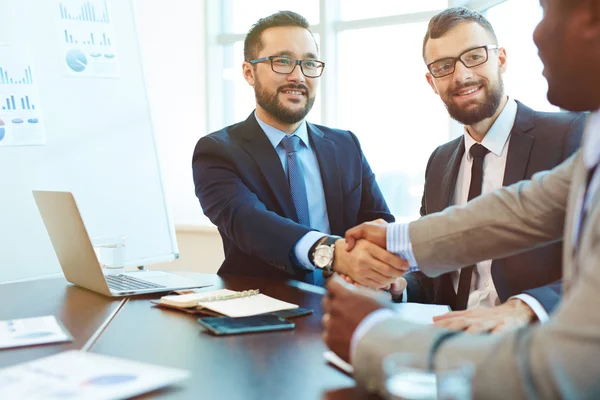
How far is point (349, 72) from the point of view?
5.38m

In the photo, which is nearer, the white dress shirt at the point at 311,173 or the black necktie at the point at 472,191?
the black necktie at the point at 472,191

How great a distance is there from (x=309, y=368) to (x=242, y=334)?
293mm

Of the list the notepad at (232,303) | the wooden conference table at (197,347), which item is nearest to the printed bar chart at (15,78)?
the wooden conference table at (197,347)

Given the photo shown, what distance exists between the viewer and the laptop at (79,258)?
1930 mm

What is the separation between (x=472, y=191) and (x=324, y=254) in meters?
0.61

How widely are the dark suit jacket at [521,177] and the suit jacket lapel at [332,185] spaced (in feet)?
1.16

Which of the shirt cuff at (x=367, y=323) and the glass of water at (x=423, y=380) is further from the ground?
the glass of water at (x=423, y=380)

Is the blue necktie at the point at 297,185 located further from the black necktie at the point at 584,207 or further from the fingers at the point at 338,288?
the black necktie at the point at 584,207

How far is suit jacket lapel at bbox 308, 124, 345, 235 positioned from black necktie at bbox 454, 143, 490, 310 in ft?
1.86

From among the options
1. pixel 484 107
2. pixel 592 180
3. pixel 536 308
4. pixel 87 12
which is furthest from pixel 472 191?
pixel 87 12

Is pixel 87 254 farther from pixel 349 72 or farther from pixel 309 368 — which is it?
pixel 349 72

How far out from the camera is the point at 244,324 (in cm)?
150

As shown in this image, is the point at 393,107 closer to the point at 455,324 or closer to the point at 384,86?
the point at 384,86

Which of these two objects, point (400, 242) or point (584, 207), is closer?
point (584, 207)
